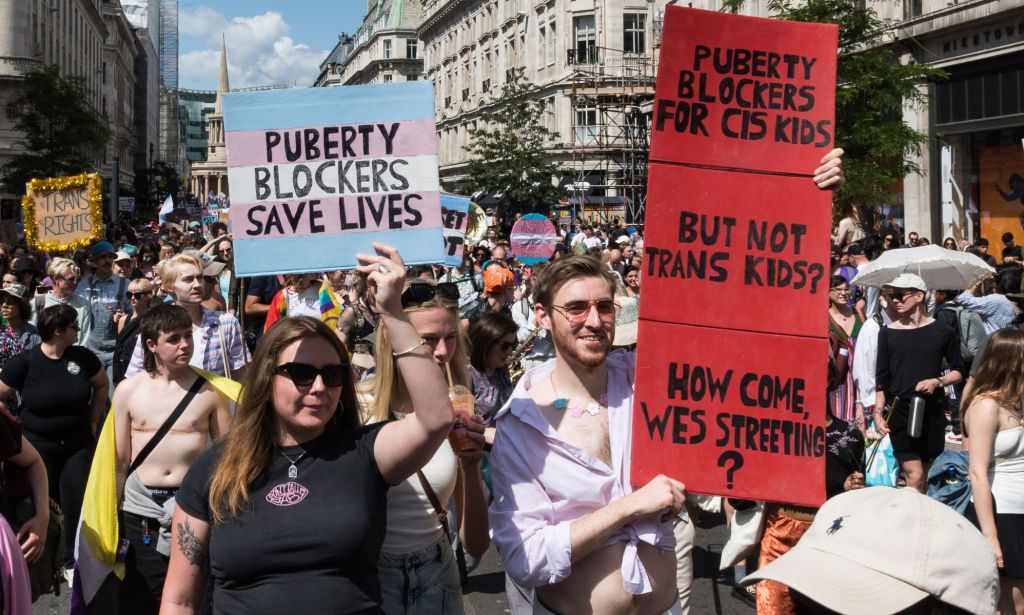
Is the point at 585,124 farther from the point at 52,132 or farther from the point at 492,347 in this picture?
the point at 492,347

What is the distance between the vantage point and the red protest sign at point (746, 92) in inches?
145

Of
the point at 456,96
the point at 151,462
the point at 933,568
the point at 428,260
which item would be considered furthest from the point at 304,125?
the point at 456,96

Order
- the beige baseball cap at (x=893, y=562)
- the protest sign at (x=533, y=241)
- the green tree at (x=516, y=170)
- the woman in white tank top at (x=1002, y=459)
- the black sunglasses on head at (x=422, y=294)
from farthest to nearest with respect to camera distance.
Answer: the green tree at (x=516, y=170), the protest sign at (x=533, y=241), the woman in white tank top at (x=1002, y=459), the black sunglasses on head at (x=422, y=294), the beige baseball cap at (x=893, y=562)

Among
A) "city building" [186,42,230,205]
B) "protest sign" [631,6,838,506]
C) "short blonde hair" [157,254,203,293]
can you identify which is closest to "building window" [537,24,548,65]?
"short blonde hair" [157,254,203,293]

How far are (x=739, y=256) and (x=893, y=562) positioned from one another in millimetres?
1711

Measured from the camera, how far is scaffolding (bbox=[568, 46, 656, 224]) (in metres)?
49.1

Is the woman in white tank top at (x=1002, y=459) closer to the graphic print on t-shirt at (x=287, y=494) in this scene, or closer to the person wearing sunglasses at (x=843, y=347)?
the person wearing sunglasses at (x=843, y=347)

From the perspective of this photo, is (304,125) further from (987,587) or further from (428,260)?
(987,587)

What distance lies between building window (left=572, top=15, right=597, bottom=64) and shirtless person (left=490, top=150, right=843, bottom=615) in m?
54.0

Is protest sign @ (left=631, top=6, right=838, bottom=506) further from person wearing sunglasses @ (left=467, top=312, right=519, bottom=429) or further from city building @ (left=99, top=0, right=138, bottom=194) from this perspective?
city building @ (left=99, top=0, right=138, bottom=194)

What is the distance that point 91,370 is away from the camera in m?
7.35

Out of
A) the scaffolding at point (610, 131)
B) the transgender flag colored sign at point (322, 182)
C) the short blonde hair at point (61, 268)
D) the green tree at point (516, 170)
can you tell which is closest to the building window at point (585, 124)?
the scaffolding at point (610, 131)

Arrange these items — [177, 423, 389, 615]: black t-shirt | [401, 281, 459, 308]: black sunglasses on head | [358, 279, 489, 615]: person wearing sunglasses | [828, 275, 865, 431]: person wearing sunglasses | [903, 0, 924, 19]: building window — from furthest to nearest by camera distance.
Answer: [903, 0, 924, 19]: building window → [828, 275, 865, 431]: person wearing sunglasses → [401, 281, 459, 308]: black sunglasses on head → [358, 279, 489, 615]: person wearing sunglasses → [177, 423, 389, 615]: black t-shirt

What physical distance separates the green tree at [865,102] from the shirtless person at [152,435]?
18.1 metres
